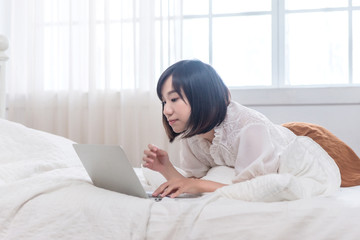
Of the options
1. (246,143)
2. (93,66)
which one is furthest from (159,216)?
(93,66)

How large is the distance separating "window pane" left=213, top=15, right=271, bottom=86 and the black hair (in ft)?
4.23

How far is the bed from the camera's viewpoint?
3.44 feet

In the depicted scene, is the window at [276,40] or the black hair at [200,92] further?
the window at [276,40]

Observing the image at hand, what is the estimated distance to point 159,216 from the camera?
110cm

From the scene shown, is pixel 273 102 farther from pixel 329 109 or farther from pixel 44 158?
pixel 44 158

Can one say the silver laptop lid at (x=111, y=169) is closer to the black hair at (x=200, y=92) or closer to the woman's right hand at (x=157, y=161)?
the woman's right hand at (x=157, y=161)

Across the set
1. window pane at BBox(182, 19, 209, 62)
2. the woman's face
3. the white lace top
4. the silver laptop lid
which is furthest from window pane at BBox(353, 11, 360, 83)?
the silver laptop lid

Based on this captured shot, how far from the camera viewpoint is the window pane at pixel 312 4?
2.55 metres

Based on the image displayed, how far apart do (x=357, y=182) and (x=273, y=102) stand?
3.43ft

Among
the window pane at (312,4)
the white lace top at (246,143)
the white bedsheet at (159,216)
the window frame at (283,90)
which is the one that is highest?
the window pane at (312,4)

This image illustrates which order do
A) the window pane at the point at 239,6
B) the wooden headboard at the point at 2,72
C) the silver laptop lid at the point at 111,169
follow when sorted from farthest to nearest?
1. the window pane at the point at 239,6
2. the wooden headboard at the point at 2,72
3. the silver laptop lid at the point at 111,169

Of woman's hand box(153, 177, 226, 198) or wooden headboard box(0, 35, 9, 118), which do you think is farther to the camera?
wooden headboard box(0, 35, 9, 118)

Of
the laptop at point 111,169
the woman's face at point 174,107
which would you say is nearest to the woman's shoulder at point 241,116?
the woman's face at point 174,107

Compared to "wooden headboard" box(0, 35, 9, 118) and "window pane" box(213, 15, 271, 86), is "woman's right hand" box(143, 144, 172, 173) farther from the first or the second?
"window pane" box(213, 15, 271, 86)
